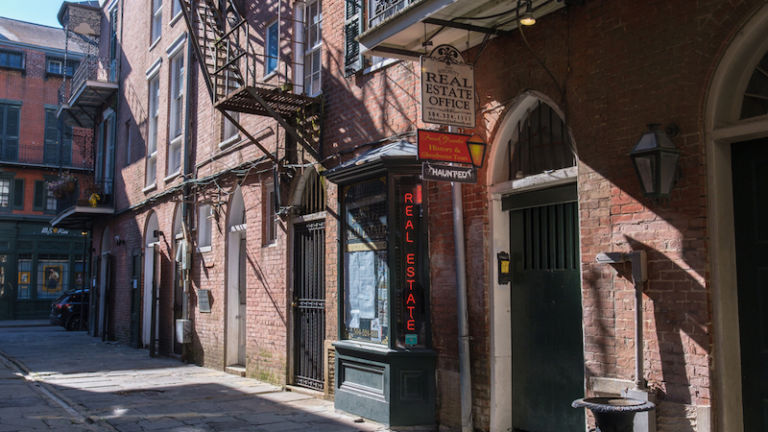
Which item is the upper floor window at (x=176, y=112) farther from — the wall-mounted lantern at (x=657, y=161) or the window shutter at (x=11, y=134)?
the window shutter at (x=11, y=134)

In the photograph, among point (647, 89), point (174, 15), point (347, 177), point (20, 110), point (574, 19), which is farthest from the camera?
point (20, 110)

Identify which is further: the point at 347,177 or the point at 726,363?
the point at 347,177

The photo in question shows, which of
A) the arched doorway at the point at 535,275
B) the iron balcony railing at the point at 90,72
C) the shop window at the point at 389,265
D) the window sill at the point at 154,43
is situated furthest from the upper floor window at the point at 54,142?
the arched doorway at the point at 535,275

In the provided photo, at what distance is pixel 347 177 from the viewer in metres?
8.77

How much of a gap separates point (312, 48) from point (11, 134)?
28.7 meters

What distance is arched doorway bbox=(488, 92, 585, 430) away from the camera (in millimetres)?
6641

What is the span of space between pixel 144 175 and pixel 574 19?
49.8 ft

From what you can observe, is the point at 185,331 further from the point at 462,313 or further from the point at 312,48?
the point at 462,313

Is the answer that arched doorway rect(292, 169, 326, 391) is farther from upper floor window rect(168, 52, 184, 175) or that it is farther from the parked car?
the parked car

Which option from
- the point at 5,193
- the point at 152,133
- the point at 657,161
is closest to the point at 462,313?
the point at 657,161

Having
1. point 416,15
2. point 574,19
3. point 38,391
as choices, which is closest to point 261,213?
point 38,391

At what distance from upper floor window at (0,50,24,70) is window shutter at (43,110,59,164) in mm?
2553

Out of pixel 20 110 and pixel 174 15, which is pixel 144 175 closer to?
pixel 174 15

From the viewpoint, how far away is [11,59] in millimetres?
34031
